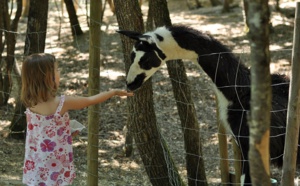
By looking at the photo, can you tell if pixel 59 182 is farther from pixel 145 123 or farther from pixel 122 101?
pixel 122 101

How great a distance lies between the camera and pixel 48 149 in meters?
3.76

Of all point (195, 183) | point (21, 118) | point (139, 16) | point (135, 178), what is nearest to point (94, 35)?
point (139, 16)

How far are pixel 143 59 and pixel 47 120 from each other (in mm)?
1212

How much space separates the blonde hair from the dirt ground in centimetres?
149

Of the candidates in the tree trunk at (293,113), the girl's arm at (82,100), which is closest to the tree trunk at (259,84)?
the tree trunk at (293,113)

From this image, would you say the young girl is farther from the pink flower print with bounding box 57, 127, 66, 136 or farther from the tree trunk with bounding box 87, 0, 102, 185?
the tree trunk with bounding box 87, 0, 102, 185

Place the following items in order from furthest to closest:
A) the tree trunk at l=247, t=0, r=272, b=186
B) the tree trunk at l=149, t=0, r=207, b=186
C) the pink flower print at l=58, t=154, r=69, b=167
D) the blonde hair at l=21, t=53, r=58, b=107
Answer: the tree trunk at l=149, t=0, r=207, b=186
the pink flower print at l=58, t=154, r=69, b=167
the blonde hair at l=21, t=53, r=58, b=107
the tree trunk at l=247, t=0, r=272, b=186

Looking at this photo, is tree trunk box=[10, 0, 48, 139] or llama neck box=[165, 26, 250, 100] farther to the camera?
tree trunk box=[10, 0, 48, 139]

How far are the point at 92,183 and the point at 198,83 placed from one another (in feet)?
17.8

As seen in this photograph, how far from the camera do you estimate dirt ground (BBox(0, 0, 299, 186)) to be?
6.96 meters

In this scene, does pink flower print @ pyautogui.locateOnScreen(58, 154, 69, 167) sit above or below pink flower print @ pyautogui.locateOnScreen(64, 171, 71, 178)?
above

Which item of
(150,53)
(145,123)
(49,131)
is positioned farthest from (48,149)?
(150,53)

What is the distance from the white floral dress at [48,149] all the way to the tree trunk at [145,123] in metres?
1.04

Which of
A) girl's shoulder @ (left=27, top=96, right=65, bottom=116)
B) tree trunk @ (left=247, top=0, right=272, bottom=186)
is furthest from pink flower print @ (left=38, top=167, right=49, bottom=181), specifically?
tree trunk @ (left=247, top=0, right=272, bottom=186)
